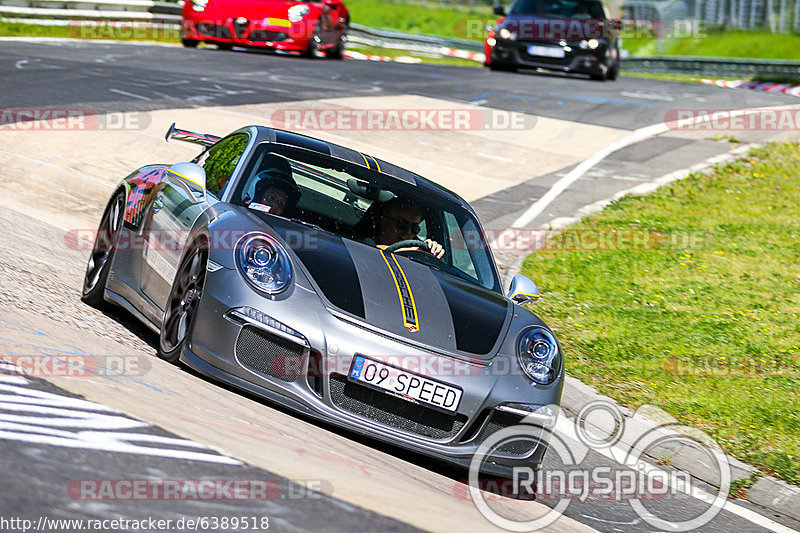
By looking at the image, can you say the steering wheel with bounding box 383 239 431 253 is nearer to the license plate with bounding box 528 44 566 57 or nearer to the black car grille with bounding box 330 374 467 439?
the black car grille with bounding box 330 374 467 439

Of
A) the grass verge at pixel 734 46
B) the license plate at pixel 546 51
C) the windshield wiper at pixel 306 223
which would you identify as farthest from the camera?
the grass verge at pixel 734 46

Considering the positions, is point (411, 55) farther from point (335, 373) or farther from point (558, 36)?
point (335, 373)

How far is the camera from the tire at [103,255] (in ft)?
21.0

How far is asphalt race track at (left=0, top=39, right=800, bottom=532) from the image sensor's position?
3.45 metres

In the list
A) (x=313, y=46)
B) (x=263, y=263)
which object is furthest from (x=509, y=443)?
(x=313, y=46)

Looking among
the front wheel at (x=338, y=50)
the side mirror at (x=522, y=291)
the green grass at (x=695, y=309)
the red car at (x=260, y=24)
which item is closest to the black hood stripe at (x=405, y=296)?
the side mirror at (x=522, y=291)

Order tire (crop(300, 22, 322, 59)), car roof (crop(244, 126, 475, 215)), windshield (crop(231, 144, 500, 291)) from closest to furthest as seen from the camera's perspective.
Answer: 1. windshield (crop(231, 144, 500, 291))
2. car roof (crop(244, 126, 475, 215))
3. tire (crop(300, 22, 322, 59))

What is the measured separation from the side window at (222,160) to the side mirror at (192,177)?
0.13 meters

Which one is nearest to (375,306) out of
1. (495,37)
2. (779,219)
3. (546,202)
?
(546,202)

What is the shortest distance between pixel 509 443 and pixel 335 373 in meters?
0.91

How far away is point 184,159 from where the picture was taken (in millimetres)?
11414

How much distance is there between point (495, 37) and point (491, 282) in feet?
A: 54.6

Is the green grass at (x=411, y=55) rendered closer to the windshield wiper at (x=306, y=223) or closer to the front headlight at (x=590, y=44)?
the front headlight at (x=590, y=44)

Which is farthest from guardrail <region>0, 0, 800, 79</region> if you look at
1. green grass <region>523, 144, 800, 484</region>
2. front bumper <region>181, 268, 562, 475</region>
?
front bumper <region>181, 268, 562, 475</region>
